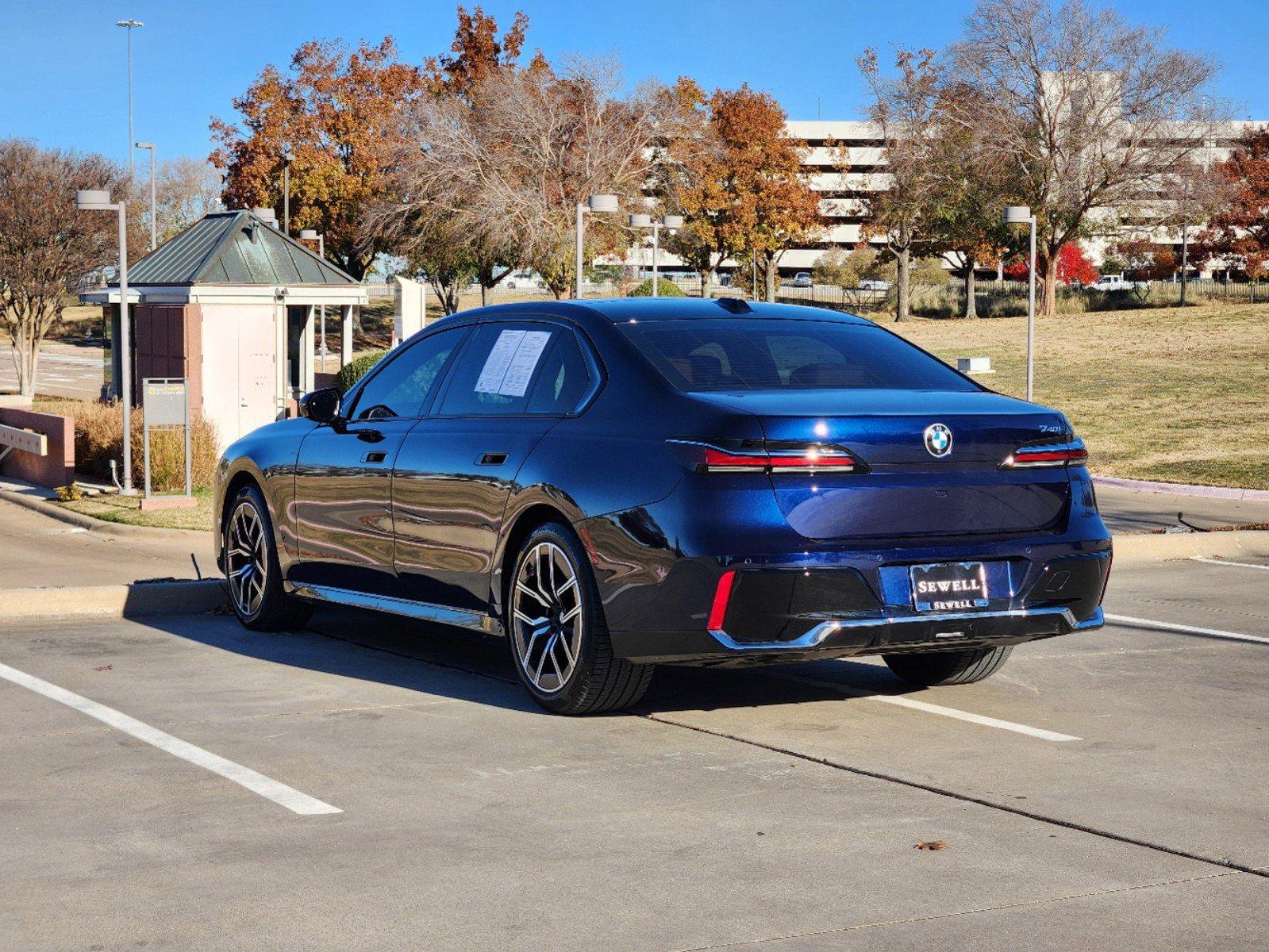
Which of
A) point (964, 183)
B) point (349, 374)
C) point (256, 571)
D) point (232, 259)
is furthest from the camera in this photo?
point (964, 183)

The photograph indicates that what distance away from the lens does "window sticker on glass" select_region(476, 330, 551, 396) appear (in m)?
7.54

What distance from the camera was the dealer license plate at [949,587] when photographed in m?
6.37

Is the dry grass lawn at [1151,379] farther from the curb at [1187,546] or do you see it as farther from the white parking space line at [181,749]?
the white parking space line at [181,749]

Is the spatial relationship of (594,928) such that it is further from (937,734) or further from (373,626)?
(373,626)

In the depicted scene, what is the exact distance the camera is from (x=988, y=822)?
17.2ft

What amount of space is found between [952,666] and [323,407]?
3.39 metres

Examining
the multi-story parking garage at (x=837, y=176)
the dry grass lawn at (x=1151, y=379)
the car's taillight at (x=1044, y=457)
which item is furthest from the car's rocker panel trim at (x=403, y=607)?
the multi-story parking garage at (x=837, y=176)

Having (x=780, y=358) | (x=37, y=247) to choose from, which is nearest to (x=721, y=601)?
(x=780, y=358)

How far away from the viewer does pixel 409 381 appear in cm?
838

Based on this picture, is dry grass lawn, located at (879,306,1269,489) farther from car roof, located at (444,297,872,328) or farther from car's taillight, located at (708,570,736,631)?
car's taillight, located at (708,570,736,631)

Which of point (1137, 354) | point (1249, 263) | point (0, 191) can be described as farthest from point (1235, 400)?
point (1249, 263)

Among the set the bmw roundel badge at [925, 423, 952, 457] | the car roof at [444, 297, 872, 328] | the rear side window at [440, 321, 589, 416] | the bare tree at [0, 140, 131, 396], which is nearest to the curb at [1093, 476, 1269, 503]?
the car roof at [444, 297, 872, 328]

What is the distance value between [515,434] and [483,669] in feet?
4.73

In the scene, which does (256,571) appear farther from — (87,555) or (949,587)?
(87,555)
